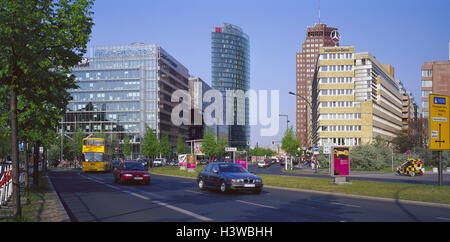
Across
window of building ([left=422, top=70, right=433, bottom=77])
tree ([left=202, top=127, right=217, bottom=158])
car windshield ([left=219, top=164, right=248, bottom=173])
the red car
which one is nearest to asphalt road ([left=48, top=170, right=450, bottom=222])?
car windshield ([left=219, top=164, right=248, bottom=173])

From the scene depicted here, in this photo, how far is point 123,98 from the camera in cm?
12031

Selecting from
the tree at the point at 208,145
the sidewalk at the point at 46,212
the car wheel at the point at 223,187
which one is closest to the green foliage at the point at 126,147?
the tree at the point at 208,145

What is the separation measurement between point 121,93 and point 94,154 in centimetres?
7310

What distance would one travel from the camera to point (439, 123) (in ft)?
76.9

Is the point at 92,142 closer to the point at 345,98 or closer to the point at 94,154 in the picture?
the point at 94,154

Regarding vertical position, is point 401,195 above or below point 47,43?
below

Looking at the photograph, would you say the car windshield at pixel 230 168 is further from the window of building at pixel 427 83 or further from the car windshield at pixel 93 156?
the window of building at pixel 427 83

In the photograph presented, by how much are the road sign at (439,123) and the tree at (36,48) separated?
58.0ft

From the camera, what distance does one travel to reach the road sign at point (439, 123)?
23250 millimetres

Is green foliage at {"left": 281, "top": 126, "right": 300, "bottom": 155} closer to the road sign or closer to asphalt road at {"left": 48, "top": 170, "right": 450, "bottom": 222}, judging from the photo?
the road sign

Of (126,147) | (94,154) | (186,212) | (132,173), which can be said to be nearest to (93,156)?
(94,154)

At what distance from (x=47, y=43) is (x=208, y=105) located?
178 meters
